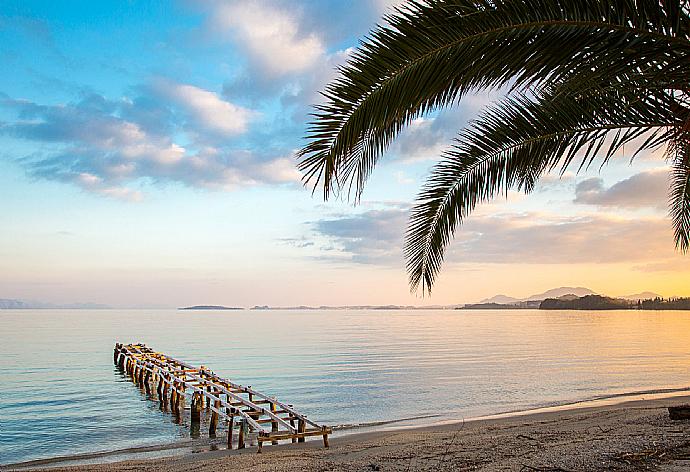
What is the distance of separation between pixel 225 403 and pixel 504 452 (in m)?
8.87

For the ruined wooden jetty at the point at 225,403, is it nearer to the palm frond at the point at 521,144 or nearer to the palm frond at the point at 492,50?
the palm frond at the point at 521,144

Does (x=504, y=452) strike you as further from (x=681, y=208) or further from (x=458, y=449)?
(x=681, y=208)

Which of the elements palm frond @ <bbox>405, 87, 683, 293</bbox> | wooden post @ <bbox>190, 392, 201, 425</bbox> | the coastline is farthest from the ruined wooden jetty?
palm frond @ <bbox>405, 87, 683, 293</bbox>

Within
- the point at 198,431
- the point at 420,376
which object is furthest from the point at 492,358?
the point at 198,431

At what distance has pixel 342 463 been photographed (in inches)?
435

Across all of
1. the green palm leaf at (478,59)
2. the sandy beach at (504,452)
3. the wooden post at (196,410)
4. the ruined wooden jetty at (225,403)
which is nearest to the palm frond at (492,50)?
the green palm leaf at (478,59)

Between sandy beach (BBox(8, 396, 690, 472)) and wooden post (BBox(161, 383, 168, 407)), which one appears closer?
sandy beach (BBox(8, 396, 690, 472))

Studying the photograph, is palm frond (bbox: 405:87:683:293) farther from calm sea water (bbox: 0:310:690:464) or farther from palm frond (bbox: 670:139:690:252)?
calm sea water (bbox: 0:310:690:464)

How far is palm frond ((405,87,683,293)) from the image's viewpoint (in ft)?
21.2

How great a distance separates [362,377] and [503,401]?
9924 millimetres

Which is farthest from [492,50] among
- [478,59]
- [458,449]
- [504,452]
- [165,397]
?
[165,397]

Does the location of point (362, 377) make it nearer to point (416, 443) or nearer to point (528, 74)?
point (416, 443)

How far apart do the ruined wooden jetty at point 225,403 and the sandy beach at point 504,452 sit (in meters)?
0.48

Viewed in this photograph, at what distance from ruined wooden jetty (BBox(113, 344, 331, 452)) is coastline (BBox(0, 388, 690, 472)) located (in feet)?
1.53
